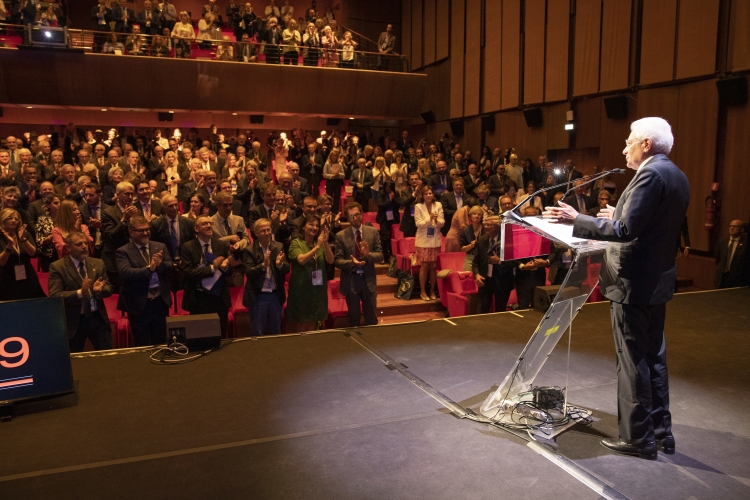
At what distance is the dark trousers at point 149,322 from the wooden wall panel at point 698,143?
6.88 meters

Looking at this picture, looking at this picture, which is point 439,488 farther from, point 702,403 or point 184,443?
point 702,403

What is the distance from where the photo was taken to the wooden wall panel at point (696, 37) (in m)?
7.60

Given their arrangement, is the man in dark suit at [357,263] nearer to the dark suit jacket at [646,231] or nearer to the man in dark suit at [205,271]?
the man in dark suit at [205,271]

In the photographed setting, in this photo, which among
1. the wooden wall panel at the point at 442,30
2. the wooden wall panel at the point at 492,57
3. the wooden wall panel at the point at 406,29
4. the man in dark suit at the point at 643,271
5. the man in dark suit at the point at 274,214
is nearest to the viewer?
the man in dark suit at the point at 643,271

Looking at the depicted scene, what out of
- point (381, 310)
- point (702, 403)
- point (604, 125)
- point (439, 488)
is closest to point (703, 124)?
point (604, 125)

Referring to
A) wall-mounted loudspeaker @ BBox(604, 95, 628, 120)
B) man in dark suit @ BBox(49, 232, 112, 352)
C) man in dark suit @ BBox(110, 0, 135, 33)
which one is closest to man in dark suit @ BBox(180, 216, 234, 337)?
man in dark suit @ BBox(49, 232, 112, 352)

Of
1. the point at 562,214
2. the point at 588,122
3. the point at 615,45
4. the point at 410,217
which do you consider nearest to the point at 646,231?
the point at 562,214

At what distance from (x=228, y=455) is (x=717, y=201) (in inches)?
293

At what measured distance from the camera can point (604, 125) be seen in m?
9.51

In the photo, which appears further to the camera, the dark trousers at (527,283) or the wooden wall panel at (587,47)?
the wooden wall panel at (587,47)

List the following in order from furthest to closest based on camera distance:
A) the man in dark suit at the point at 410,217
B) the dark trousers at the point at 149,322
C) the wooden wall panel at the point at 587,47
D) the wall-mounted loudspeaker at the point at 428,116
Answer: the wall-mounted loudspeaker at the point at 428,116
the wooden wall panel at the point at 587,47
the man in dark suit at the point at 410,217
the dark trousers at the point at 149,322

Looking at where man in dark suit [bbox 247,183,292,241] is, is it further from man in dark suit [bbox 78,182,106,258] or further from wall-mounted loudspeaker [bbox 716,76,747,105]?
wall-mounted loudspeaker [bbox 716,76,747,105]

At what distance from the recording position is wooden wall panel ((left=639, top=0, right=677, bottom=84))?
817 centimetres

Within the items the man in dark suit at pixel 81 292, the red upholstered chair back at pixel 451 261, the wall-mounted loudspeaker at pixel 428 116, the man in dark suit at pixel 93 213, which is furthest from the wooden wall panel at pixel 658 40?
the man in dark suit at pixel 81 292
